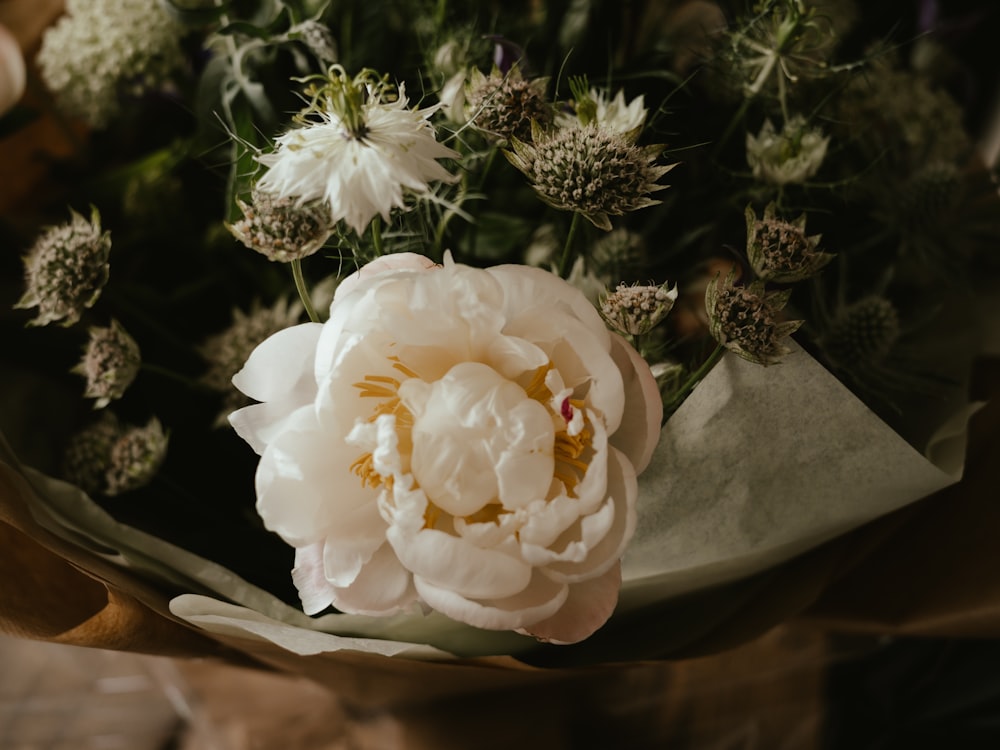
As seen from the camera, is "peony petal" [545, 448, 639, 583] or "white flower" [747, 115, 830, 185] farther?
"white flower" [747, 115, 830, 185]

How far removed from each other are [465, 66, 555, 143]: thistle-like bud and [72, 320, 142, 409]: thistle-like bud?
0.21m

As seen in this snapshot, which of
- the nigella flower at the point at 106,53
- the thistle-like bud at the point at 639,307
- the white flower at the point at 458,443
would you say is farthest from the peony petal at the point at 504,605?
the nigella flower at the point at 106,53

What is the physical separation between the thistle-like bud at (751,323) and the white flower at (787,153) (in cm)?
13

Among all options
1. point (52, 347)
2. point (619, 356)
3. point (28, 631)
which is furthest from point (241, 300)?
point (619, 356)

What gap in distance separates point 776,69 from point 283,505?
34 centimetres

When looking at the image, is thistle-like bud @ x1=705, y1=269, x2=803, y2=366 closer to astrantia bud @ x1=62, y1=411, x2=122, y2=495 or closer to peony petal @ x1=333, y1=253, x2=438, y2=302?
peony petal @ x1=333, y1=253, x2=438, y2=302

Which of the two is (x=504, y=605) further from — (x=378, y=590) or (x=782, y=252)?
(x=782, y=252)

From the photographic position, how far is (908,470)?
38 centimetres

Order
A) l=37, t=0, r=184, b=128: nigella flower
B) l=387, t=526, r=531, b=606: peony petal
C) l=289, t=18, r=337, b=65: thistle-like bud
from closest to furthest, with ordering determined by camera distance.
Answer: l=387, t=526, r=531, b=606: peony petal → l=289, t=18, r=337, b=65: thistle-like bud → l=37, t=0, r=184, b=128: nigella flower

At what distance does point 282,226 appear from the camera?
12.9 inches

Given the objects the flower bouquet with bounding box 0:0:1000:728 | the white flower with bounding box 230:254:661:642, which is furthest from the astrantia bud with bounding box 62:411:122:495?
the white flower with bounding box 230:254:661:642

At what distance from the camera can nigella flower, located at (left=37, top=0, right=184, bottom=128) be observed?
0.52 metres

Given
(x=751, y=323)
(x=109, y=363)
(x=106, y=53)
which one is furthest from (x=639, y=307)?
(x=106, y=53)

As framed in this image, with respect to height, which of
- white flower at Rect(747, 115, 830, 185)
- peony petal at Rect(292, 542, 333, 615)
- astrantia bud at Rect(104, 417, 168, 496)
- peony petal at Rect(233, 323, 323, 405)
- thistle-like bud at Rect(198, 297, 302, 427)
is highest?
peony petal at Rect(233, 323, 323, 405)
